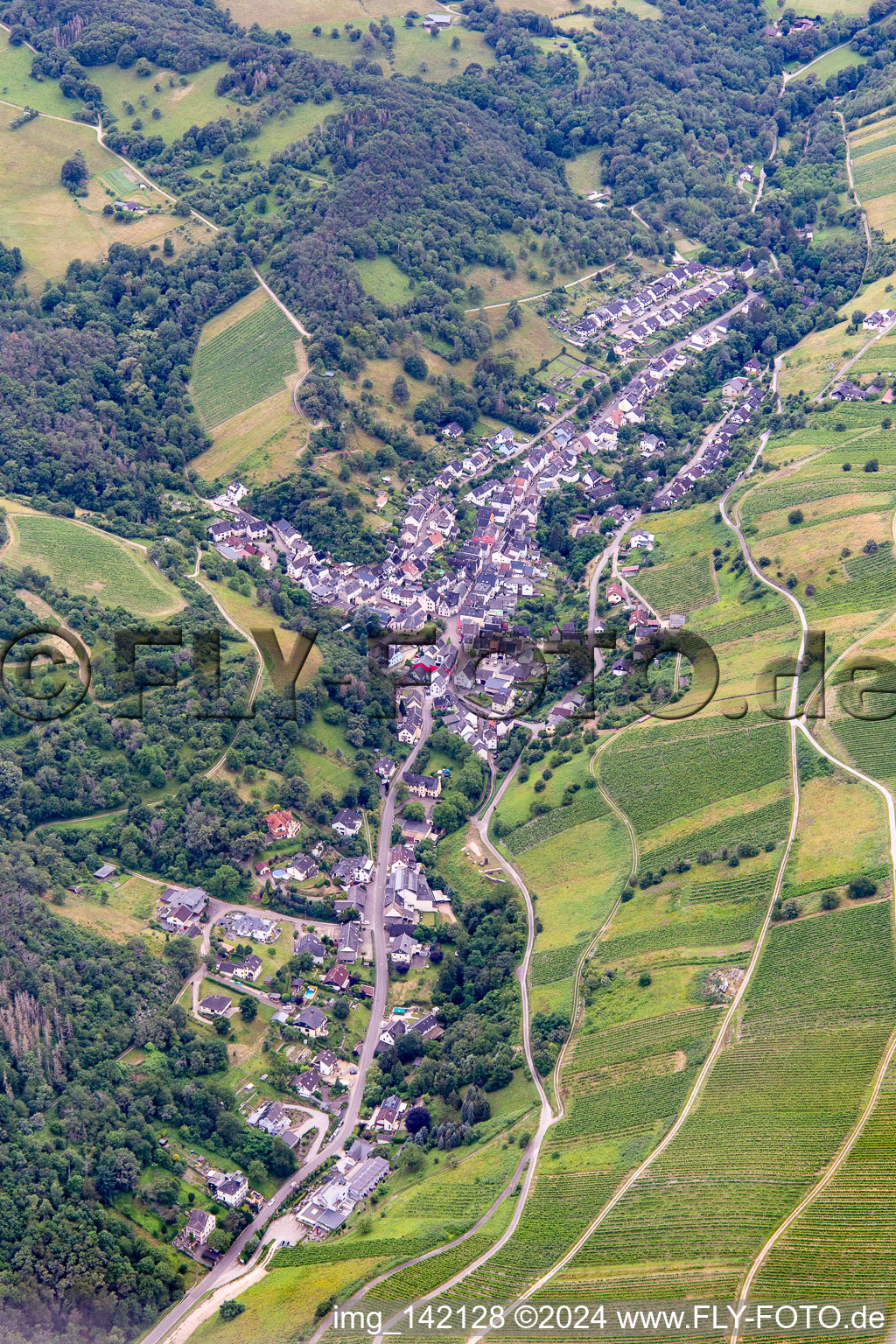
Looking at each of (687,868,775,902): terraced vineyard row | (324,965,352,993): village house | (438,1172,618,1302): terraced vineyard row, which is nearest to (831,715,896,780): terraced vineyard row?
(687,868,775,902): terraced vineyard row

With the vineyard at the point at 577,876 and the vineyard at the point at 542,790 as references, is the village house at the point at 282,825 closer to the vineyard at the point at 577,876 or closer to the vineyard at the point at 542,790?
the vineyard at the point at 542,790

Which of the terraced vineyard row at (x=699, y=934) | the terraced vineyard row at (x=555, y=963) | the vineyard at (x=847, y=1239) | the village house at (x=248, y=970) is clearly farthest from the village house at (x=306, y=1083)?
the vineyard at (x=847, y=1239)

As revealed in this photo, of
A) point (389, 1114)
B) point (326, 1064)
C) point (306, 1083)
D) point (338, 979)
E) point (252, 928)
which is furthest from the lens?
point (252, 928)

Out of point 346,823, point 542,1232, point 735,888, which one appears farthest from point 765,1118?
point 346,823

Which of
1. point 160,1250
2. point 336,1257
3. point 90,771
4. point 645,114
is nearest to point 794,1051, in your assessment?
point 336,1257

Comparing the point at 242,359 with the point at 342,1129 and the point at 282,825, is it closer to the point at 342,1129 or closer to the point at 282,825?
the point at 282,825

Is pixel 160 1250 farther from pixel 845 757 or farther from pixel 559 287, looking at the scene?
pixel 559 287
